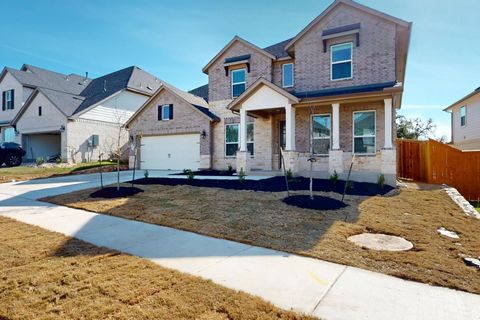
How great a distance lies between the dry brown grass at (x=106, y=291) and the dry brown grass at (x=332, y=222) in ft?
5.84

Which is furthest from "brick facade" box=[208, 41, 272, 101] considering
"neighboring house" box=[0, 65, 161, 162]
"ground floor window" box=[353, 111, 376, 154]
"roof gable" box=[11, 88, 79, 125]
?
"roof gable" box=[11, 88, 79, 125]

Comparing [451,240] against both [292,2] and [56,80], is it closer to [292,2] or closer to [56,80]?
[292,2]

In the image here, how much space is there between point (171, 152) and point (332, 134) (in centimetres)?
992

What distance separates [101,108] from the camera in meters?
23.3

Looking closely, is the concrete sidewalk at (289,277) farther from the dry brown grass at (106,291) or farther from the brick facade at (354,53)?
the brick facade at (354,53)

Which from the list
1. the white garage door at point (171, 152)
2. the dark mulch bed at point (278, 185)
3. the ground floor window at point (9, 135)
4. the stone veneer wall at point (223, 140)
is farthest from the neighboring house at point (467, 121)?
the ground floor window at point (9, 135)

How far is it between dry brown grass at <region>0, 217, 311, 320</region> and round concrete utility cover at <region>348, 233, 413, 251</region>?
107 inches

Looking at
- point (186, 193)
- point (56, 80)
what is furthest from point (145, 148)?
point (56, 80)

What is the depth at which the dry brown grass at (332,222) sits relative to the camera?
4.00 meters

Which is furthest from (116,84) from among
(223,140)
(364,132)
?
(364,132)

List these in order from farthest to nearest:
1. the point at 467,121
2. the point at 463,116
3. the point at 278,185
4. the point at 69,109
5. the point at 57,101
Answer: the point at 463,116 < the point at 57,101 < the point at 467,121 < the point at 69,109 < the point at 278,185

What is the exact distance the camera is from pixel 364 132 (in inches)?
500

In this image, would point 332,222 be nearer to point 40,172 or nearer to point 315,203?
point 315,203

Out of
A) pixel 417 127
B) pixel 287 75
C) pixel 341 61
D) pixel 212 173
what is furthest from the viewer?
pixel 417 127
